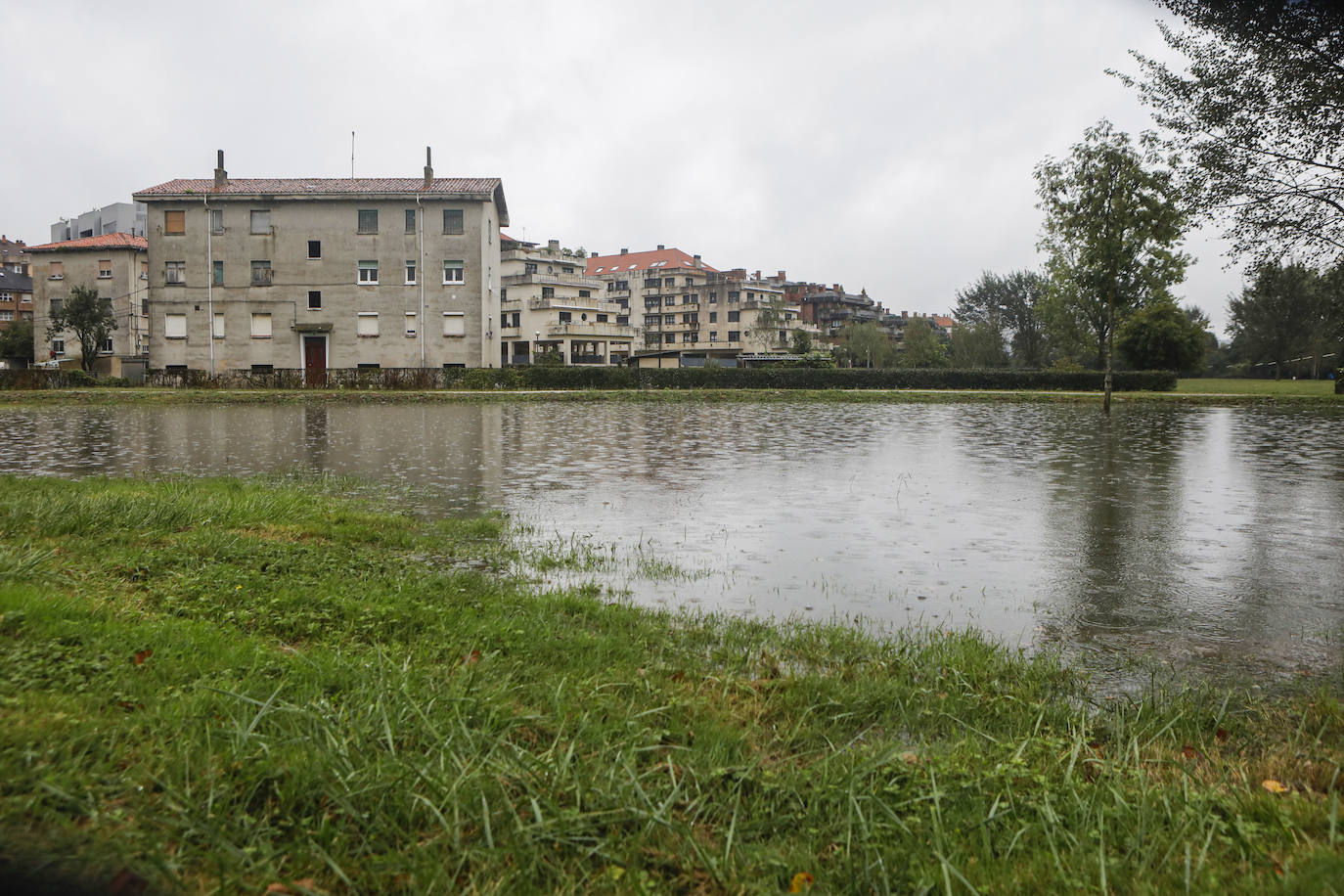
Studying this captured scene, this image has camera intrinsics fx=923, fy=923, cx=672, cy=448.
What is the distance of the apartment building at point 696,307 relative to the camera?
10500cm

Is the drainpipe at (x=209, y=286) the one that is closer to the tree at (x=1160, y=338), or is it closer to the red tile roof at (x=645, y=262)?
the tree at (x=1160, y=338)

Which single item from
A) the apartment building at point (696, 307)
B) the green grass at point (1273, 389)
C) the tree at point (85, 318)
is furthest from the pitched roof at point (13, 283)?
the green grass at point (1273, 389)

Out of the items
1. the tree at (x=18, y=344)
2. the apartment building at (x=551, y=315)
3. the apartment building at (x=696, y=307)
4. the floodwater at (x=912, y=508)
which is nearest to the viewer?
the floodwater at (x=912, y=508)

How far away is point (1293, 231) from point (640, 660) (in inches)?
973

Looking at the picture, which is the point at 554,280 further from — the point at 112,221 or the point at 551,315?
the point at 112,221

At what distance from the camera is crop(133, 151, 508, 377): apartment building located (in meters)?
51.3

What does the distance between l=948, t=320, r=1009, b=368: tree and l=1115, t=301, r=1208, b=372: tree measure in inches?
1138

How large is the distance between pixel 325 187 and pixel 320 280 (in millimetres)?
5409

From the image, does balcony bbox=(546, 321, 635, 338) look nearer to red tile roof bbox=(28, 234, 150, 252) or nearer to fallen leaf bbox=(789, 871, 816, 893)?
red tile roof bbox=(28, 234, 150, 252)

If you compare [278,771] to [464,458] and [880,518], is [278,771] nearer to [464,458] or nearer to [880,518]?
[880,518]

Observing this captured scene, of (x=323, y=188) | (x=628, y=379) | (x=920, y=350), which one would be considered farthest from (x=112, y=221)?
(x=920, y=350)

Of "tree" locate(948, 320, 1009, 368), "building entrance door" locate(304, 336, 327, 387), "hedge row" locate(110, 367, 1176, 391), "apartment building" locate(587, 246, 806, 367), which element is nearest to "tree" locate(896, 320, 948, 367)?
"tree" locate(948, 320, 1009, 368)

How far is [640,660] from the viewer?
15.3 feet

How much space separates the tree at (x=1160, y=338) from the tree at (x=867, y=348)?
42696mm
